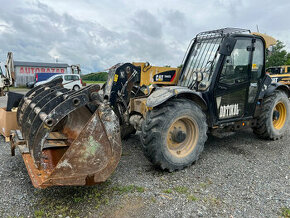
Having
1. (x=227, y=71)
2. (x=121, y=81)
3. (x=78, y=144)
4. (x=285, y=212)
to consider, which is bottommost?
(x=285, y=212)

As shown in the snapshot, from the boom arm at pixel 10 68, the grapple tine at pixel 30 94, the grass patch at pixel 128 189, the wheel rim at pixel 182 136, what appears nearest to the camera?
the grass patch at pixel 128 189

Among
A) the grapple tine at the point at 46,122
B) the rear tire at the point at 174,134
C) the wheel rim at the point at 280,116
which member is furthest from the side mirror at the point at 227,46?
the grapple tine at the point at 46,122

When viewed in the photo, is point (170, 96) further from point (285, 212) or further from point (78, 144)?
point (285, 212)

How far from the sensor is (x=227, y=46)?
411 centimetres

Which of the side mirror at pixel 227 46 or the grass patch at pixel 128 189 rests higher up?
the side mirror at pixel 227 46

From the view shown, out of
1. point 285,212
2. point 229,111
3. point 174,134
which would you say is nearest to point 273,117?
point 229,111

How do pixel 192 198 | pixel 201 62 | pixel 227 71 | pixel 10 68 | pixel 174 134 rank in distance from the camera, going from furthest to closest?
pixel 10 68 → pixel 201 62 → pixel 227 71 → pixel 174 134 → pixel 192 198

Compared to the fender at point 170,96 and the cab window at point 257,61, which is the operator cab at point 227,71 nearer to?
the cab window at point 257,61

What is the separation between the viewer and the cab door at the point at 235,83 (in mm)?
4359

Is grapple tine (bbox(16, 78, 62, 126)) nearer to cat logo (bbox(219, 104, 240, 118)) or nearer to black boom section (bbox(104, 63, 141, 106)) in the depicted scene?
black boom section (bbox(104, 63, 141, 106))

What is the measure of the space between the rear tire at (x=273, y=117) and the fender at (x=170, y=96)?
1.84 metres

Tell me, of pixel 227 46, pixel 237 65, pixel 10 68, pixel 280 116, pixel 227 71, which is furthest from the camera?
pixel 10 68

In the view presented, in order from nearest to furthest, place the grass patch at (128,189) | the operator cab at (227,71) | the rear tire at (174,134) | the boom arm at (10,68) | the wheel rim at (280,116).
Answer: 1. the grass patch at (128,189)
2. the rear tire at (174,134)
3. the operator cab at (227,71)
4. the wheel rim at (280,116)
5. the boom arm at (10,68)

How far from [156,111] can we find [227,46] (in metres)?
1.72
